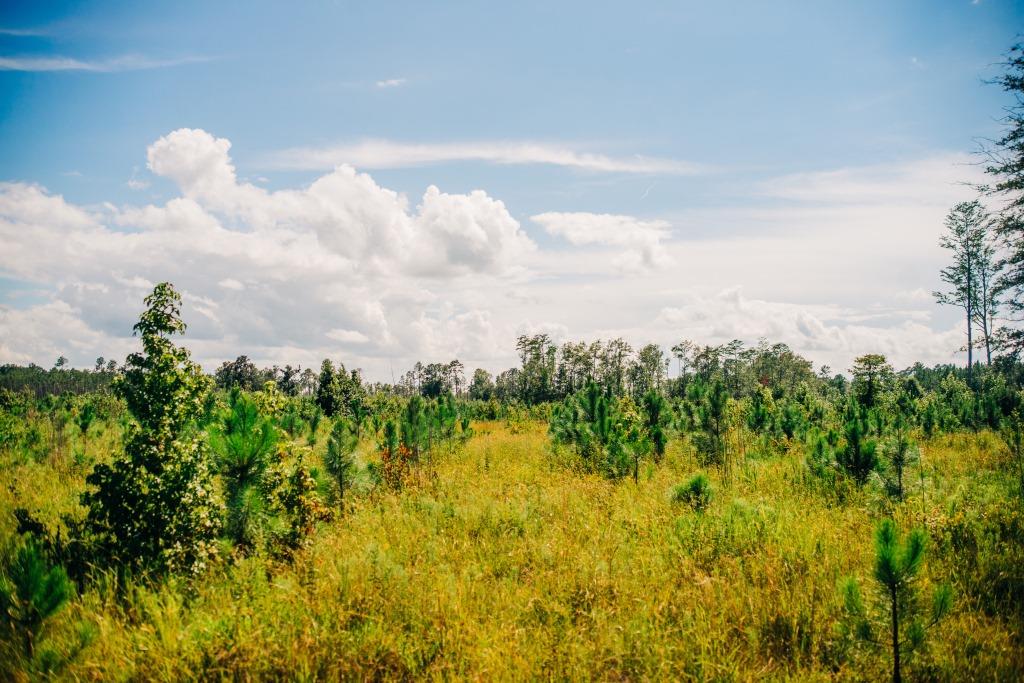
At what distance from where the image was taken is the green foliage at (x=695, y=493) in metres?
6.25

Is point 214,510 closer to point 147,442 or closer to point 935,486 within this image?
point 147,442

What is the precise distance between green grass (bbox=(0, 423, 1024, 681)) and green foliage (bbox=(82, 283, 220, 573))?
1.26ft

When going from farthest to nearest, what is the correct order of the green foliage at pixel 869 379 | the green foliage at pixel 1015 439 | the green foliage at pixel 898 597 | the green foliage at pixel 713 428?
1. the green foliage at pixel 869 379
2. the green foliage at pixel 713 428
3. the green foliage at pixel 1015 439
4. the green foliage at pixel 898 597

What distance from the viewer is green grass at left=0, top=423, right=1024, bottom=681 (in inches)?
120

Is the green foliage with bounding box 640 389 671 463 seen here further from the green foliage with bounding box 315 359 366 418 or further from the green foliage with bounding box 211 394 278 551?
the green foliage with bounding box 315 359 366 418

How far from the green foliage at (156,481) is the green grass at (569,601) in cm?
38

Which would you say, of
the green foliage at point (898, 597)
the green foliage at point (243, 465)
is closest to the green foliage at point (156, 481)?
the green foliage at point (243, 465)

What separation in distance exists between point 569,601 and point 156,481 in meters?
4.16

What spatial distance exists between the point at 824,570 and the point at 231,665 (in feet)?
17.1

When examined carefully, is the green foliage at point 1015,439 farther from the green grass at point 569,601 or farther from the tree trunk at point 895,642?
the tree trunk at point 895,642

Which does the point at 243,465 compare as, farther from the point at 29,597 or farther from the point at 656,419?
the point at 656,419

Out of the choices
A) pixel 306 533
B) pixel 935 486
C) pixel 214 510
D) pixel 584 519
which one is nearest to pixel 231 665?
pixel 214 510

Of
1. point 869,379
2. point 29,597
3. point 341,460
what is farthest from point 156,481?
point 869,379

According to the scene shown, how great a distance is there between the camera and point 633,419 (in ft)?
36.3
